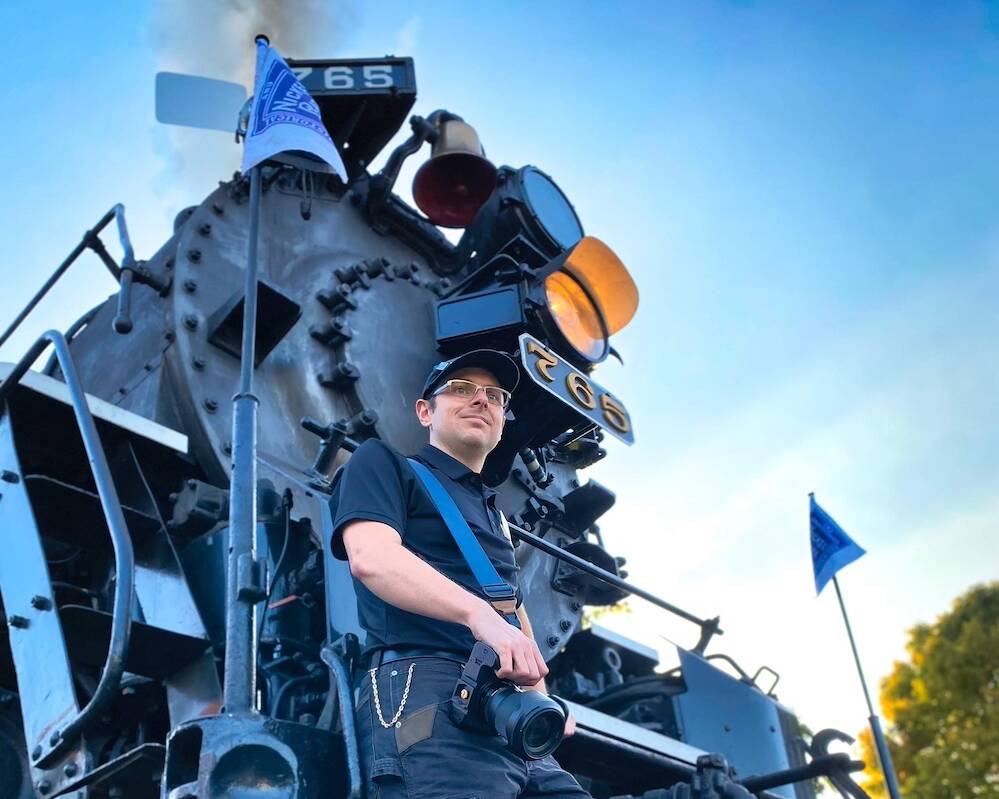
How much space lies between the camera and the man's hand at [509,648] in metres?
1.33

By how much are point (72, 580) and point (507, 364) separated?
4.81 feet

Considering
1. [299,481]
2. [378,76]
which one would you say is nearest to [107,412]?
[299,481]

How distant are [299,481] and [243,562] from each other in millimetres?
914

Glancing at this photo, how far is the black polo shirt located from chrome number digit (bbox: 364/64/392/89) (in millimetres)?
2745

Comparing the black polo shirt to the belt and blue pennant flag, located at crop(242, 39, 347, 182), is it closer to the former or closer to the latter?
the belt

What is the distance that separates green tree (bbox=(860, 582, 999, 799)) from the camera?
15.3m

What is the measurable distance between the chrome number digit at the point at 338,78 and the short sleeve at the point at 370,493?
107 inches

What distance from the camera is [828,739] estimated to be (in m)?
3.05

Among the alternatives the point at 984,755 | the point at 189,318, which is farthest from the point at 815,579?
the point at 984,755

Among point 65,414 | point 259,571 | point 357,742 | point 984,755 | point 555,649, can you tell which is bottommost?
Result: point 357,742

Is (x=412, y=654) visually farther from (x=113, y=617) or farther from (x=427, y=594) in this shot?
(x=113, y=617)

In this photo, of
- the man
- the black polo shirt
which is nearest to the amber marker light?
the man

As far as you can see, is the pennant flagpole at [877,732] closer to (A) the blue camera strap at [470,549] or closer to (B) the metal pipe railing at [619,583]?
(B) the metal pipe railing at [619,583]

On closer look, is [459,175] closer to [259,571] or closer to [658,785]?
[658,785]
